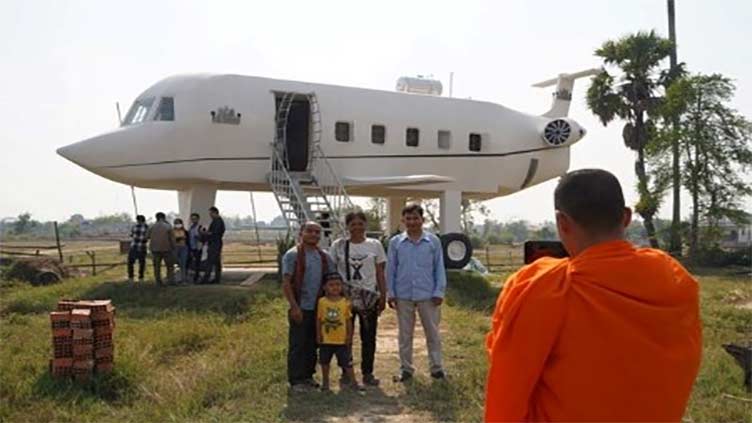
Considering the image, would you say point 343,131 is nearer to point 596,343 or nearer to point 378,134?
point 378,134

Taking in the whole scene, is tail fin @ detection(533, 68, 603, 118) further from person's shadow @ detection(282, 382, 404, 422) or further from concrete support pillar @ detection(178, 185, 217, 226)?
person's shadow @ detection(282, 382, 404, 422)

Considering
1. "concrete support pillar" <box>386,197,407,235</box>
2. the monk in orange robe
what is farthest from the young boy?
"concrete support pillar" <box>386,197,407,235</box>

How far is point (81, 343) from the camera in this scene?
20.5ft

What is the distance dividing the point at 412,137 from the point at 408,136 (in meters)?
0.12

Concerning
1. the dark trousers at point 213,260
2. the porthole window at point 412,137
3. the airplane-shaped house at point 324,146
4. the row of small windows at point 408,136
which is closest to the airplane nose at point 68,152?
the airplane-shaped house at point 324,146

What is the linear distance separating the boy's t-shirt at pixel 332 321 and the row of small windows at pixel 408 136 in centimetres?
1009

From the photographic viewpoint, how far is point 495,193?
19000mm

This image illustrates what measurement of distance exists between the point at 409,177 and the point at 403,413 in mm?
10869

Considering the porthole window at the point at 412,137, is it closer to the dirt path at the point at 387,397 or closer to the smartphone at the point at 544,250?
the dirt path at the point at 387,397

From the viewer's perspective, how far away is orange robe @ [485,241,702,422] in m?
2.10

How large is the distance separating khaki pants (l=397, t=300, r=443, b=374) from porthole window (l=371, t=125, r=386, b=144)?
10063 millimetres

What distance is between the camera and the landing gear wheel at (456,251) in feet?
56.0

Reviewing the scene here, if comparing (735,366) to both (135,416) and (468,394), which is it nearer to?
(468,394)

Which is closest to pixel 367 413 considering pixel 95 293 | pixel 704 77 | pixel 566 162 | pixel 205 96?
pixel 95 293
